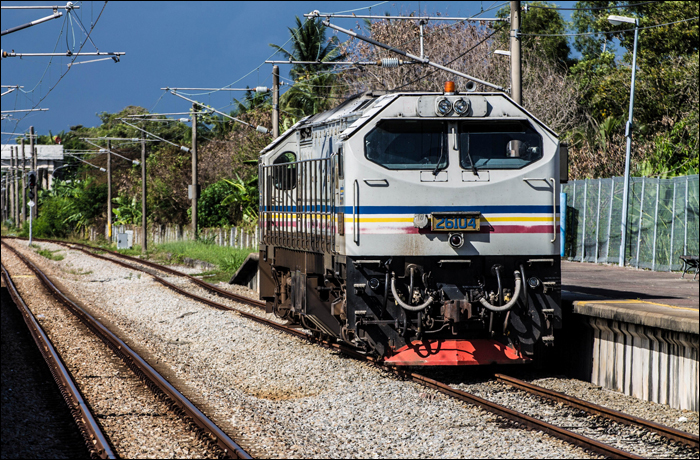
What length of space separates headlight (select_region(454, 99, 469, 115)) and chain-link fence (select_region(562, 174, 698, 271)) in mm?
10101

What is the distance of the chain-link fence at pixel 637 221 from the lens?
17.9 m

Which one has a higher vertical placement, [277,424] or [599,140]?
[599,140]

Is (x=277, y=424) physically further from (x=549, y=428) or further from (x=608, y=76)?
(x=608, y=76)

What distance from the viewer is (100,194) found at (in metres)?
59.0

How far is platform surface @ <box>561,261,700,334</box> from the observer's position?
27.5ft

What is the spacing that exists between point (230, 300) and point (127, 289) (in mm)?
4836

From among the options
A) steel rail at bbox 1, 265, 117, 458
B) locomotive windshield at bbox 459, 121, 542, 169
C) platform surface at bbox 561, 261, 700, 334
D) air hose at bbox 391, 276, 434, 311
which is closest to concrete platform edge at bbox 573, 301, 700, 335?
platform surface at bbox 561, 261, 700, 334

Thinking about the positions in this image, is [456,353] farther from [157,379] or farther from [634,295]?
[634,295]

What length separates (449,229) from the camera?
9.30 meters

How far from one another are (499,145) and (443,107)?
2.72 ft

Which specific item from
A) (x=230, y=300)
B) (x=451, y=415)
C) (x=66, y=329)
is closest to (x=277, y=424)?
(x=451, y=415)

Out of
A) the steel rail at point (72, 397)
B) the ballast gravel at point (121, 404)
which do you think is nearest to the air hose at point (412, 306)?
the ballast gravel at point (121, 404)

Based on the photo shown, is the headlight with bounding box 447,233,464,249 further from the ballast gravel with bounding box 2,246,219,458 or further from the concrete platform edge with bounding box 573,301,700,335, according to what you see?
the ballast gravel with bounding box 2,246,219,458

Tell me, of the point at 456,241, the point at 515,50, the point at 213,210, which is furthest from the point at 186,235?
the point at 456,241
